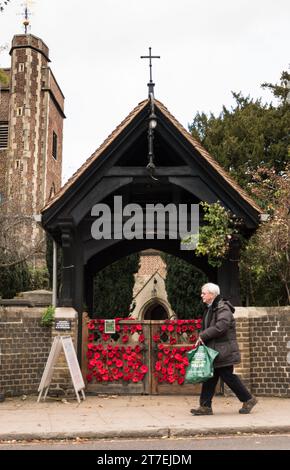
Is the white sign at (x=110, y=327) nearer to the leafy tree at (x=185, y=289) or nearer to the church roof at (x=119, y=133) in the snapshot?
the church roof at (x=119, y=133)

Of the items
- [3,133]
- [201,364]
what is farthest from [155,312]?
[201,364]

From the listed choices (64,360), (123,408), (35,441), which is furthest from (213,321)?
(64,360)

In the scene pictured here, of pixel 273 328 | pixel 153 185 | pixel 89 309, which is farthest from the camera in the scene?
pixel 89 309

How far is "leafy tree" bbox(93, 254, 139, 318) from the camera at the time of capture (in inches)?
1037

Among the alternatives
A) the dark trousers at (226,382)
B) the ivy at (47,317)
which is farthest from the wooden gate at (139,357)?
the dark trousers at (226,382)

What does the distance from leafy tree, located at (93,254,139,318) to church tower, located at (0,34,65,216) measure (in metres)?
8.62

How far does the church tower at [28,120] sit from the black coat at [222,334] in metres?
25.4

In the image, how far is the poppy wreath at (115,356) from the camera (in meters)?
11.8

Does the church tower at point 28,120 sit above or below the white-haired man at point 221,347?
above

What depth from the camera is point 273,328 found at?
11.6 meters

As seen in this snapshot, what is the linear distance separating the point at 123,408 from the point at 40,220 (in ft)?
13.5

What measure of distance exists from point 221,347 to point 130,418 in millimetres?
1611

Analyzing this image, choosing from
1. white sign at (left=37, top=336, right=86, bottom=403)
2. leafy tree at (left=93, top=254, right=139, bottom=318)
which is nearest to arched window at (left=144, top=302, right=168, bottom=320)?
leafy tree at (left=93, top=254, right=139, bottom=318)

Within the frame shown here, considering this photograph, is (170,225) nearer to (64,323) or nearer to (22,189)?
(64,323)
